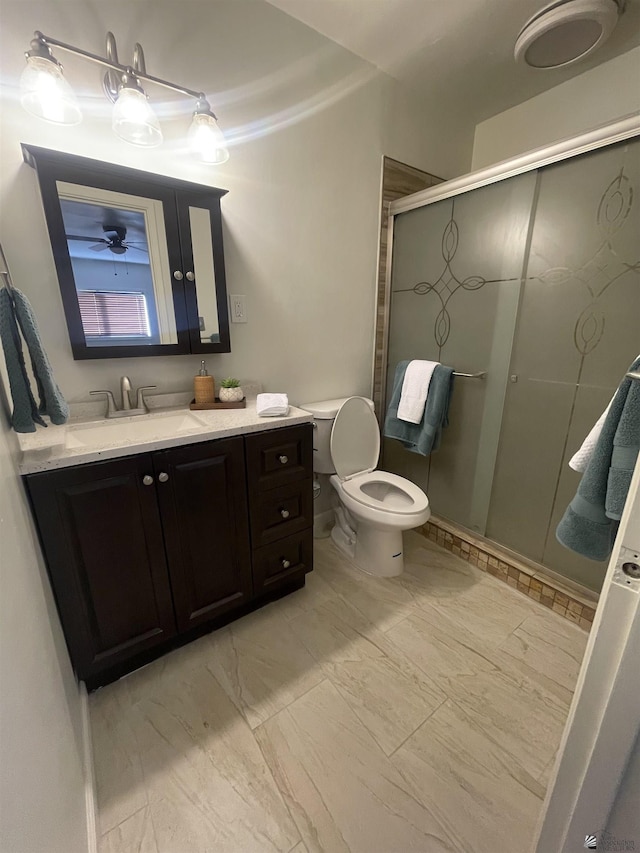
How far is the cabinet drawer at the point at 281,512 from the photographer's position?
4.77 ft

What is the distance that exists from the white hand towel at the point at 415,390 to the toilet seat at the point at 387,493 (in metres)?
0.37

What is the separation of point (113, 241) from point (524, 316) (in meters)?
1.79

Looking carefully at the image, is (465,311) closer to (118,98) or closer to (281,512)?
(281,512)

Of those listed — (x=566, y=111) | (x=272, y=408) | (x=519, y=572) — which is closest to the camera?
(x=272, y=408)

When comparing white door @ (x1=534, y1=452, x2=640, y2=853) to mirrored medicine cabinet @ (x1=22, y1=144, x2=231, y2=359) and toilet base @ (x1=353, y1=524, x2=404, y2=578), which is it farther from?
mirrored medicine cabinet @ (x1=22, y1=144, x2=231, y2=359)

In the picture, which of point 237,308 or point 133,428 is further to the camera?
point 237,308

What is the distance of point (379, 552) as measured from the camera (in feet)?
6.00

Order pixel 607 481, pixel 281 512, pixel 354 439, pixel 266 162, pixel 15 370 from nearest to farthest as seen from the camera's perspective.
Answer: pixel 607 481, pixel 15 370, pixel 281 512, pixel 266 162, pixel 354 439

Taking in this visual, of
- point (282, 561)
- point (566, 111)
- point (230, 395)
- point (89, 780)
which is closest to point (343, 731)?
point (282, 561)

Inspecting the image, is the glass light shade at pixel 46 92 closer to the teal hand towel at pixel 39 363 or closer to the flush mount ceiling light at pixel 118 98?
the flush mount ceiling light at pixel 118 98

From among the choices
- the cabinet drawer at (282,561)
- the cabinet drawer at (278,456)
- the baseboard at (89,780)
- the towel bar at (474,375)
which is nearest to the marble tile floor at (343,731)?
the baseboard at (89,780)

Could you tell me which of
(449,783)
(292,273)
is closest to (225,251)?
(292,273)

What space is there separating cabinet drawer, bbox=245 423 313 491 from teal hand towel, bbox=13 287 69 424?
0.59 meters

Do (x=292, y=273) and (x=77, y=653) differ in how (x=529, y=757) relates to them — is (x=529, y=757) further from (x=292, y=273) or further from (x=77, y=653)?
(x=292, y=273)
